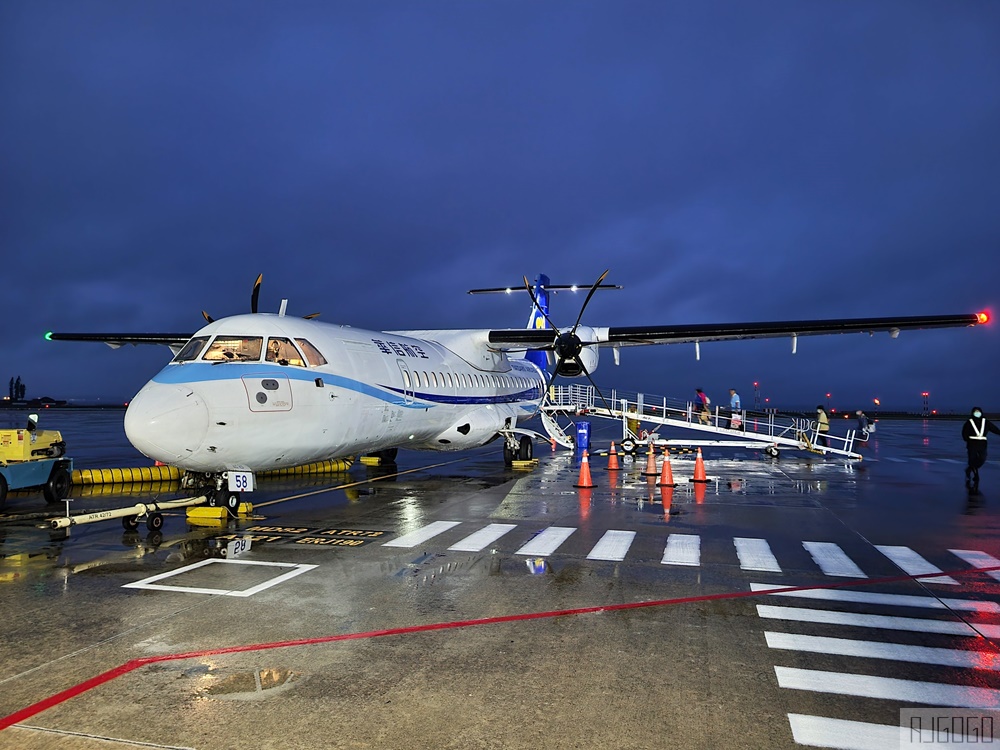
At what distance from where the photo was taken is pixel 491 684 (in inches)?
169

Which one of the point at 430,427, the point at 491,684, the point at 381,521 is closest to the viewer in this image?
the point at 491,684

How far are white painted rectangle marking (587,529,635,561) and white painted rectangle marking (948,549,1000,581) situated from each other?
406cm

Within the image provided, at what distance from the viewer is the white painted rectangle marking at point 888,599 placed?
19.8ft

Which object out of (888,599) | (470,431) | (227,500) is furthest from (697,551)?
(470,431)

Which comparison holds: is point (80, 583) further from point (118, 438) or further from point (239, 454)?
point (118, 438)

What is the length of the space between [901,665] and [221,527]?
8.83m

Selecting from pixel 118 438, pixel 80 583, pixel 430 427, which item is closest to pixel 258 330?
pixel 80 583

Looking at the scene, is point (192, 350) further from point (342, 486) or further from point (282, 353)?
point (342, 486)

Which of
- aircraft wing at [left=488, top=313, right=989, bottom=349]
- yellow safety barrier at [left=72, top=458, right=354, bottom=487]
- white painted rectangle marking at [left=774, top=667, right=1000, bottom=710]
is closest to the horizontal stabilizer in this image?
yellow safety barrier at [left=72, top=458, right=354, bottom=487]

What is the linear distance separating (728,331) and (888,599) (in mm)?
11637

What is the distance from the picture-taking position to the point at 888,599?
6.21 m

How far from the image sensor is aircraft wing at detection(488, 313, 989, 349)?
51.1 feet

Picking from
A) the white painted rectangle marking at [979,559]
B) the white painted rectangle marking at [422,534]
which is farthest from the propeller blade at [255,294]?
the white painted rectangle marking at [979,559]

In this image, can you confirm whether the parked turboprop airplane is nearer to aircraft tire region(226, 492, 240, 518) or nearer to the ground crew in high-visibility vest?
aircraft tire region(226, 492, 240, 518)
